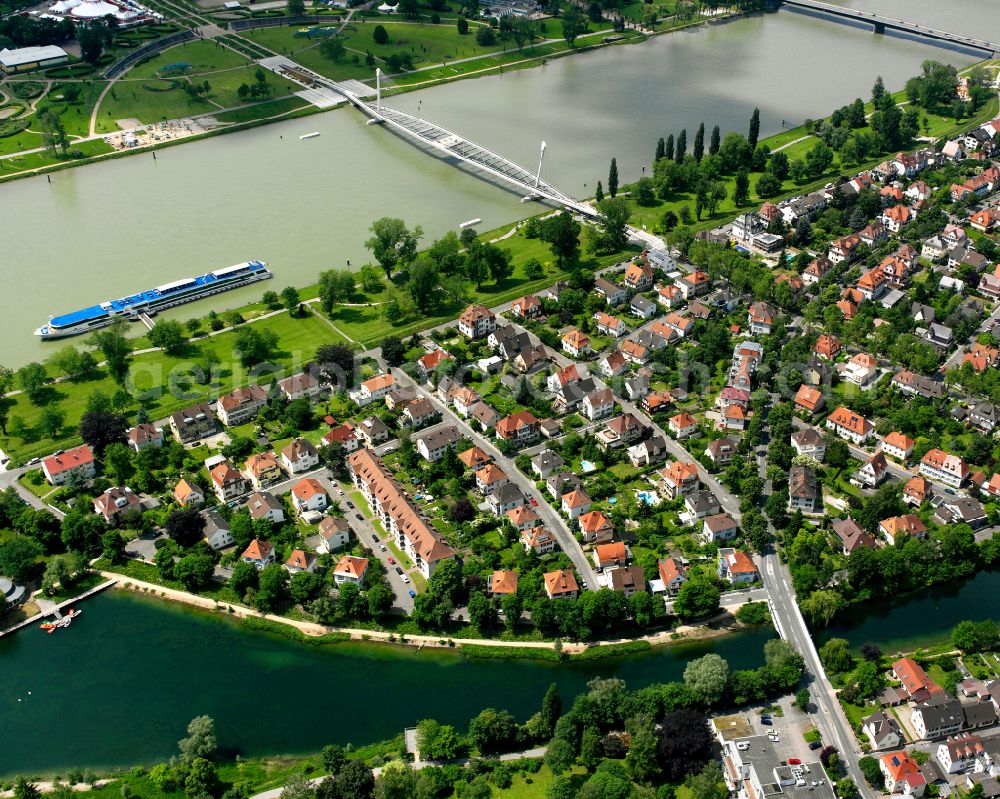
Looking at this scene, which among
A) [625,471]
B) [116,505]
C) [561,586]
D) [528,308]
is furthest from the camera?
[528,308]

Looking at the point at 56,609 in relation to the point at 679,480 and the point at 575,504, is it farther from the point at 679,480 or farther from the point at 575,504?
the point at 679,480

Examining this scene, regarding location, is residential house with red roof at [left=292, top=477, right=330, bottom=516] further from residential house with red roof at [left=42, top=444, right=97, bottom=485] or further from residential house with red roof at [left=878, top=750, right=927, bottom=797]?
residential house with red roof at [left=878, top=750, right=927, bottom=797]

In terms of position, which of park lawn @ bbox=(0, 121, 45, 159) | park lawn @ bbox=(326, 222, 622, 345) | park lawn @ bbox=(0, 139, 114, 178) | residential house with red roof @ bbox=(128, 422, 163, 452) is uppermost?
park lawn @ bbox=(0, 121, 45, 159)

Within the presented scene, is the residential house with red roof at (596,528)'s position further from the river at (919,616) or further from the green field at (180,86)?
the green field at (180,86)

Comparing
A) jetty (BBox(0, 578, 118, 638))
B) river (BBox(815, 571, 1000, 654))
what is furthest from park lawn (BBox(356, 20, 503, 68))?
river (BBox(815, 571, 1000, 654))

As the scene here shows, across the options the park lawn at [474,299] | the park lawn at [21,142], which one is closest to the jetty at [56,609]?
the park lawn at [474,299]

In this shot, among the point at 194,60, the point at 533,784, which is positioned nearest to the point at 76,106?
the point at 194,60

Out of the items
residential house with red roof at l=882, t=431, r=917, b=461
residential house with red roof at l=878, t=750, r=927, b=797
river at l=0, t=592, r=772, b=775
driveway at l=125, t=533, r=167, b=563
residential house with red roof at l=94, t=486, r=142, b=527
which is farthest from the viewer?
residential house with red roof at l=882, t=431, r=917, b=461
